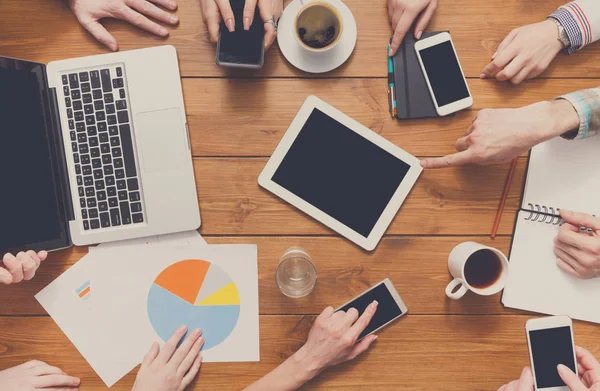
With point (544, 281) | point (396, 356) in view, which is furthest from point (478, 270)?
point (396, 356)

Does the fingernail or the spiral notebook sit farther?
the spiral notebook

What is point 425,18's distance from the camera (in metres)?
1.03

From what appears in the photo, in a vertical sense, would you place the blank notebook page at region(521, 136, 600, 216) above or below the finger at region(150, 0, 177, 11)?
below

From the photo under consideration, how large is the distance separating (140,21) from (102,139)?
0.91ft

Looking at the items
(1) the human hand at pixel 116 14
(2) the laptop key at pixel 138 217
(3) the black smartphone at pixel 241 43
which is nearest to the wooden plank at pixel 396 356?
(2) the laptop key at pixel 138 217

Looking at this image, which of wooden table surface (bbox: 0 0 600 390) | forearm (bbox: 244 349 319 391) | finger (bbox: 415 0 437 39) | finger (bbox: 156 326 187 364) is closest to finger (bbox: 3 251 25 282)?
wooden table surface (bbox: 0 0 600 390)

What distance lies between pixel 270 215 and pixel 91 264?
0.42 meters

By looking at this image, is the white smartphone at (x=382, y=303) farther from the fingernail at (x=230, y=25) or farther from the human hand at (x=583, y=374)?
the fingernail at (x=230, y=25)

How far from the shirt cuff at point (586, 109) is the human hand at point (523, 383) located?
0.52 metres

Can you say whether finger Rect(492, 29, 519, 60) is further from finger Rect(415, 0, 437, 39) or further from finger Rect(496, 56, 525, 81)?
finger Rect(415, 0, 437, 39)

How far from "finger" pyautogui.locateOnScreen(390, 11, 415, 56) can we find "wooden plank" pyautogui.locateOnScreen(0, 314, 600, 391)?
2.01 feet

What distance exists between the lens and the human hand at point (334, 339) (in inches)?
40.6

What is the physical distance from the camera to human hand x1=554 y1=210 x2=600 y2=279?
995 millimetres

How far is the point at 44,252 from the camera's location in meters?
1.00
